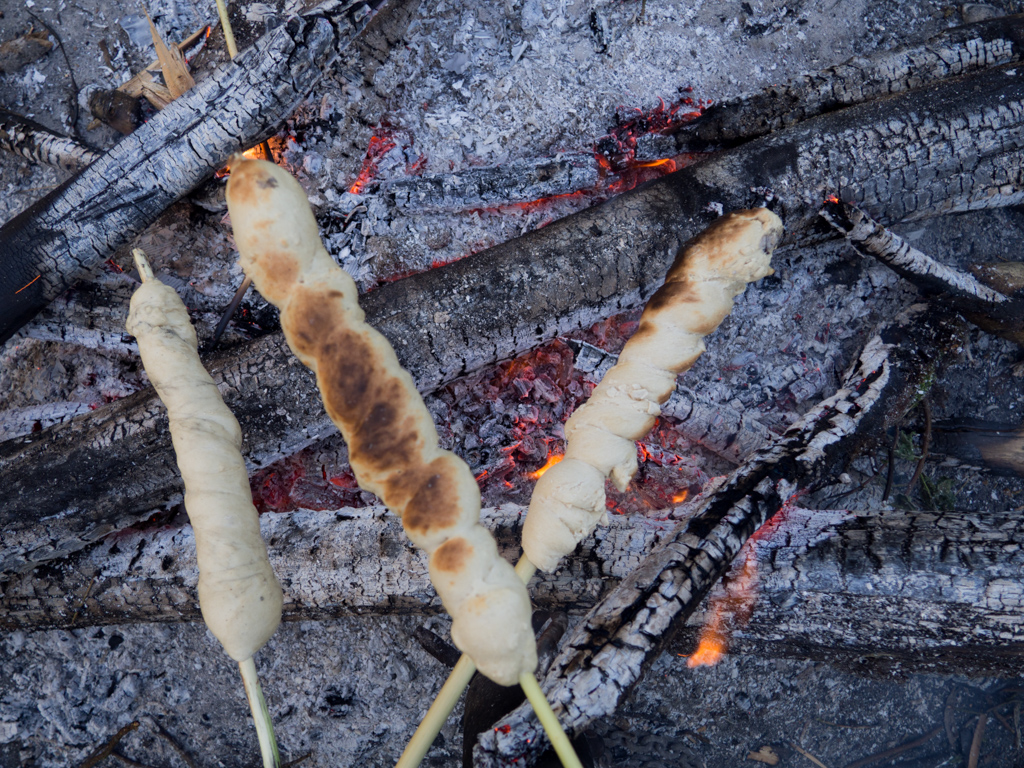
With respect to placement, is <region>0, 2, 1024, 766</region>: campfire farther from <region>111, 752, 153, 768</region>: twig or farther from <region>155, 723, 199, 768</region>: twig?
<region>155, 723, 199, 768</region>: twig

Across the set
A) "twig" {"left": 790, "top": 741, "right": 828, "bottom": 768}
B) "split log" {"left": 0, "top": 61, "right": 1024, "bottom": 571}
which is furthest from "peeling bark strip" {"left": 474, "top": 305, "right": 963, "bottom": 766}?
"twig" {"left": 790, "top": 741, "right": 828, "bottom": 768}

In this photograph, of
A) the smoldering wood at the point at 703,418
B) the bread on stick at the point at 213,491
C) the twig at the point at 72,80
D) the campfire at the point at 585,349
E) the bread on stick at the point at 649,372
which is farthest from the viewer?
the twig at the point at 72,80

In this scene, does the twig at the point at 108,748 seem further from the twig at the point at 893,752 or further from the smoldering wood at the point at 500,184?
the twig at the point at 893,752

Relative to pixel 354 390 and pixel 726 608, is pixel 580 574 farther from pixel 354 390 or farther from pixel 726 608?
pixel 354 390

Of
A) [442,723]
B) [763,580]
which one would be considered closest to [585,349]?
[763,580]

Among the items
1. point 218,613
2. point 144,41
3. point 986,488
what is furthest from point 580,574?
point 144,41

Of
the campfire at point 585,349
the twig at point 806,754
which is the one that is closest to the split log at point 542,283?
the campfire at point 585,349
